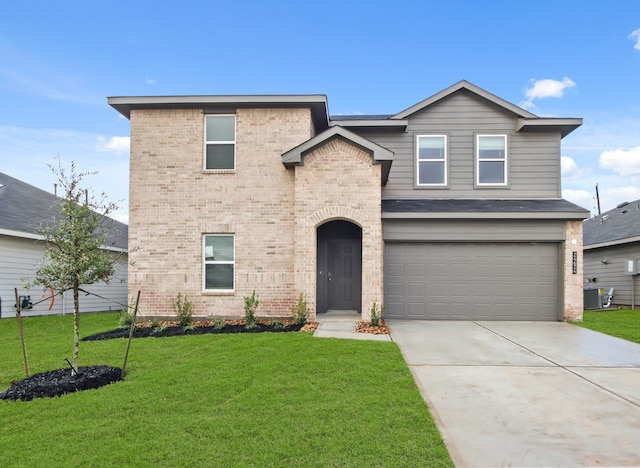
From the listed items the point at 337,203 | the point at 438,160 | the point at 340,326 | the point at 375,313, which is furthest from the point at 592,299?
the point at 337,203

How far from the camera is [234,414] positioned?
4629mm

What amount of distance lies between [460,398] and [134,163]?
10.3m

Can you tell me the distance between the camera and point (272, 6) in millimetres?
14906

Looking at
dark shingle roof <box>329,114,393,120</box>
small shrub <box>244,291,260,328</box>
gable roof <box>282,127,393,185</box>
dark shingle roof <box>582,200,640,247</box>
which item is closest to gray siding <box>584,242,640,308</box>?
dark shingle roof <box>582,200,640,247</box>

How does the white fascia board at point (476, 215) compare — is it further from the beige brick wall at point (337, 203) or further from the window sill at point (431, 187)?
the window sill at point (431, 187)

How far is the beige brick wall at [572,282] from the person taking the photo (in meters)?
11.5

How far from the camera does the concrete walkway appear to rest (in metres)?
8.77

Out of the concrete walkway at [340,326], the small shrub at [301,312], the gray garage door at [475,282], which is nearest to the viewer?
the concrete walkway at [340,326]

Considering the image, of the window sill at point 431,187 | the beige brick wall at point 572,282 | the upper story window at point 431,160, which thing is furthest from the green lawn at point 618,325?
the upper story window at point 431,160

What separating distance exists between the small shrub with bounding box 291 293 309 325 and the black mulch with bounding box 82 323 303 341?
18 cm

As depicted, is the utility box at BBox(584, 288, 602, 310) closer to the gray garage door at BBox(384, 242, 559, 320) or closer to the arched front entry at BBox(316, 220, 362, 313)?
the gray garage door at BBox(384, 242, 559, 320)

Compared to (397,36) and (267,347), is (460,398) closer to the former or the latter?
(267,347)

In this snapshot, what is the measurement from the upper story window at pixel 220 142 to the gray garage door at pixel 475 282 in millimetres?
5306

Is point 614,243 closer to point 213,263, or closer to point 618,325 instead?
point 618,325
